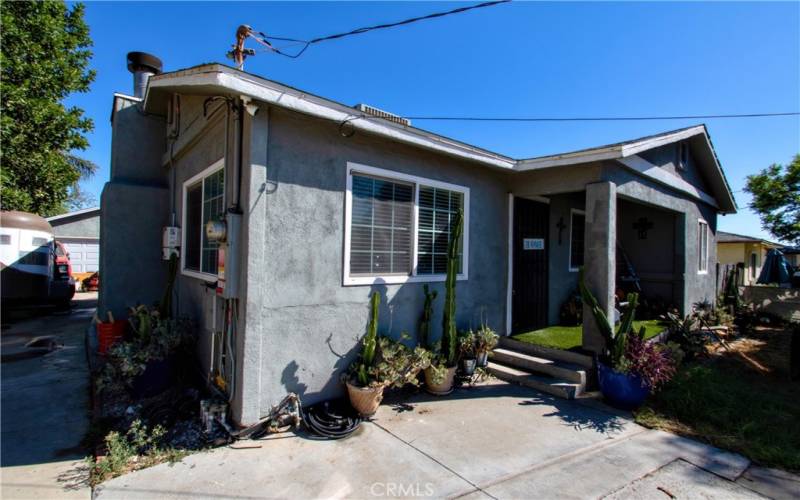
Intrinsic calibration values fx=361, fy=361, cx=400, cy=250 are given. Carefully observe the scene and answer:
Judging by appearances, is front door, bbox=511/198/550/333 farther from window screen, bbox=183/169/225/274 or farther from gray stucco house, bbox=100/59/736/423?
window screen, bbox=183/169/225/274

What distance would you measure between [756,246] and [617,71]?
2153cm

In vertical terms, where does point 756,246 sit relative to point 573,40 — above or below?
below

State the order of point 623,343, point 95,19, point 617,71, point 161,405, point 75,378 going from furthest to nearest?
point 95,19
point 617,71
point 75,378
point 623,343
point 161,405

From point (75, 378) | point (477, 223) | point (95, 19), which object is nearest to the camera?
point (75, 378)

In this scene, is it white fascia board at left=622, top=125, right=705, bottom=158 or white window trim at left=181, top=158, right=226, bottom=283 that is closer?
Answer: white window trim at left=181, top=158, right=226, bottom=283

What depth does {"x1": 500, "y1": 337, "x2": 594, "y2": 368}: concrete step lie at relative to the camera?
5305mm

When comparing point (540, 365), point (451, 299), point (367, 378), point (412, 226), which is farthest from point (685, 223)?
point (367, 378)

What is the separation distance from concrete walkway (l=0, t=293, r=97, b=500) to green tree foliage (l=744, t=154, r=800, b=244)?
23588mm

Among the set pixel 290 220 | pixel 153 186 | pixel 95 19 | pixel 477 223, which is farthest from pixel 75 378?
pixel 95 19

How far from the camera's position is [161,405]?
13.9 feet

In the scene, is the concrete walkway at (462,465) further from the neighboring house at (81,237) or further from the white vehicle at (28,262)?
the neighboring house at (81,237)

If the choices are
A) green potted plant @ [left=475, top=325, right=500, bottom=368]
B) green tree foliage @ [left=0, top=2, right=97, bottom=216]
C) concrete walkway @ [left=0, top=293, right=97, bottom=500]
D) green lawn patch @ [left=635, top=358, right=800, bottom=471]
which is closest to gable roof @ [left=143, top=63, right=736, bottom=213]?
green potted plant @ [left=475, top=325, right=500, bottom=368]

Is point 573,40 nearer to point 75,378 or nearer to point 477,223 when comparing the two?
point 477,223

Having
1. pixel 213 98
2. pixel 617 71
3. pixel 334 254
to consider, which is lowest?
pixel 334 254
